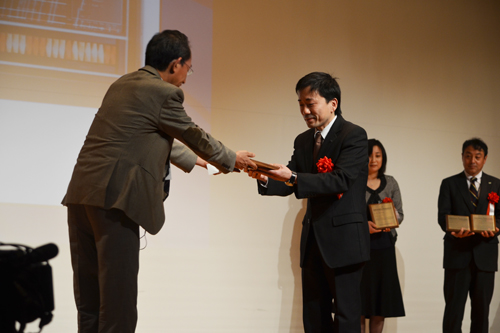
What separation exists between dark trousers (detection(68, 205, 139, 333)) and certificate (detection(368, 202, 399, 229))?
1.97 meters

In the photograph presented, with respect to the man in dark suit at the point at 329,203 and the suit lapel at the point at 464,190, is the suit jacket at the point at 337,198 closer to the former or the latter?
the man in dark suit at the point at 329,203

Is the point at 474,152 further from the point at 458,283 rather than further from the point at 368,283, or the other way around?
the point at 368,283

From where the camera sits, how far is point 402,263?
13.4ft

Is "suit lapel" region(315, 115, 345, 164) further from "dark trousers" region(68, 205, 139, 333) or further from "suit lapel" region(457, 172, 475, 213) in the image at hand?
"suit lapel" region(457, 172, 475, 213)

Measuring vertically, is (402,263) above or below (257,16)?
below

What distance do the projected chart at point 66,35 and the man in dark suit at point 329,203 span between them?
143cm

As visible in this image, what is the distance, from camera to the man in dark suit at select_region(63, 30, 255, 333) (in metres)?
1.75

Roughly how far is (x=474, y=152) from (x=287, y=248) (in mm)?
1627

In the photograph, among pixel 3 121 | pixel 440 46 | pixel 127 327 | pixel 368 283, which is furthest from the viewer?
pixel 440 46

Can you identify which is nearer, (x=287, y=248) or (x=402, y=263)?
(x=287, y=248)

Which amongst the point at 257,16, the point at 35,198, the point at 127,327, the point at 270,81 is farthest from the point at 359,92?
the point at 127,327

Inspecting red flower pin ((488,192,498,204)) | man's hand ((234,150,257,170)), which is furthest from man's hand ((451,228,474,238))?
man's hand ((234,150,257,170))

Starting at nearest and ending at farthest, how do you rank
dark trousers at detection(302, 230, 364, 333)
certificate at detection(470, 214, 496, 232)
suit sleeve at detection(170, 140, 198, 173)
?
dark trousers at detection(302, 230, 364, 333) < suit sleeve at detection(170, 140, 198, 173) < certificate at detection(470, 214, 496, 232)

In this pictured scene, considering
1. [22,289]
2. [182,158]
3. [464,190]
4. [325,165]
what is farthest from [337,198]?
[464,190]
